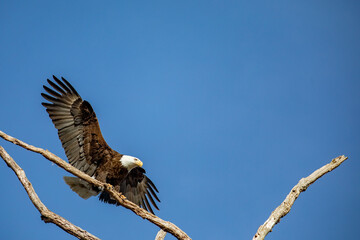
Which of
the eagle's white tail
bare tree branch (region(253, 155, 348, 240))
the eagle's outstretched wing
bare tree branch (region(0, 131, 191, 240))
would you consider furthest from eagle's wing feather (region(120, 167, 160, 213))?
bare tree branch (region(253, 155, 348, 240))

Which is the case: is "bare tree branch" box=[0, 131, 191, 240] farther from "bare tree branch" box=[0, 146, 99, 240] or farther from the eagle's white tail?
the eagle's white tail

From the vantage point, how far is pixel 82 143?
891cm

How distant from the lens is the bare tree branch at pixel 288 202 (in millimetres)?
6013

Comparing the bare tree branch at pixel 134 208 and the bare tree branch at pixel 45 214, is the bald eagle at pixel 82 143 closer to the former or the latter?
the bare tree branch at pixel 134 208

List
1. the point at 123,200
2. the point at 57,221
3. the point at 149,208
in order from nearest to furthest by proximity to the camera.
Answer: the point at 57,221
the point at 123,200
the point at 149,208

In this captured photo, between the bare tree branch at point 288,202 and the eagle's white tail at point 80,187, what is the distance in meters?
4.37

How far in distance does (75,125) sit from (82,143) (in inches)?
17.1

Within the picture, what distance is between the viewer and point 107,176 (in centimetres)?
907

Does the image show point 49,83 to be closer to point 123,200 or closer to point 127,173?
point 127,173

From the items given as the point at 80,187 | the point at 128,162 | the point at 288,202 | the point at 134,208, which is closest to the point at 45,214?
the point at 134,208

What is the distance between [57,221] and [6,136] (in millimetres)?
1647

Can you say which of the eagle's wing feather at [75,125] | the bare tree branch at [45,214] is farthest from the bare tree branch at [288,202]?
the eagle's wing feather at [75,125]

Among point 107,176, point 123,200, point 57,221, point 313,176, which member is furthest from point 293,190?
point 107,176

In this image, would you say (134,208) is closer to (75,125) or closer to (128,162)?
(128,162)
